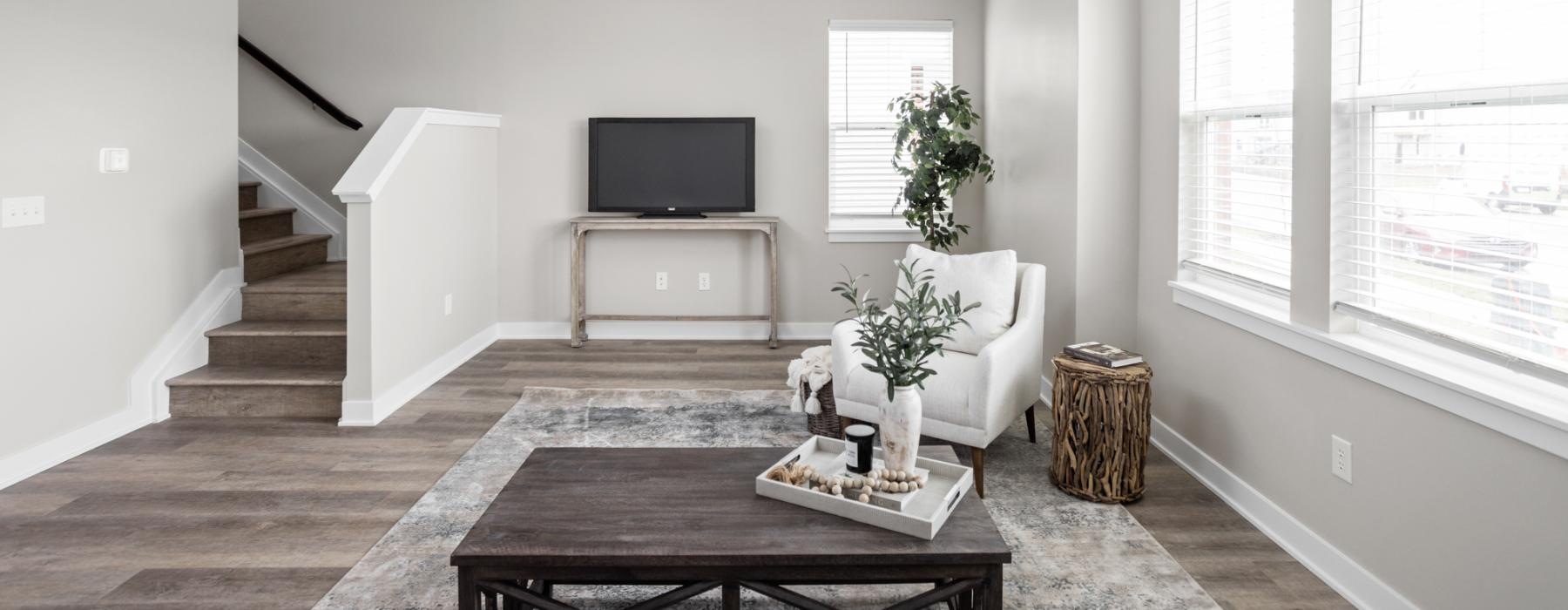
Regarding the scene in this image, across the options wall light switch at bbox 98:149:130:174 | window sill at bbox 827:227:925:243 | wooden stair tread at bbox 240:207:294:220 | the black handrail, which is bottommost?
window sill at bbox 827:227:925:243

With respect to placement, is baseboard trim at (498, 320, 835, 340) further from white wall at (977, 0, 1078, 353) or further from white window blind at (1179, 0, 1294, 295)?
white window blind at (1179, 0, 1294, 295)

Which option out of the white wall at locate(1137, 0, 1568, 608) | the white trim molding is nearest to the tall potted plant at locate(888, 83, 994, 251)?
the white wall at locate(1137, 0, 1568, 608)

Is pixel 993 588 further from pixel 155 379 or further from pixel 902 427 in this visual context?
pixel 155 379

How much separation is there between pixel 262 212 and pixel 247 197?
0.39 m

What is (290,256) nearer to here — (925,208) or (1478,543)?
(925,208)

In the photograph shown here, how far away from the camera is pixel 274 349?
15.1 feet

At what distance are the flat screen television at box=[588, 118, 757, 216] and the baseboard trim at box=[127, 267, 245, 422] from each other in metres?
2.10

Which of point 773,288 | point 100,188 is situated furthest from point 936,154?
point 100,188

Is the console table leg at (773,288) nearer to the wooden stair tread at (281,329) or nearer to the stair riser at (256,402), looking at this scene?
the wooden stair tread at (281,329)

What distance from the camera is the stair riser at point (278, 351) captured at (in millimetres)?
4578

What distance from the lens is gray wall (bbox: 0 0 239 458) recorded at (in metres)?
3.42

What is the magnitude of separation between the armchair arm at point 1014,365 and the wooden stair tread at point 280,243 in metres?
3.74

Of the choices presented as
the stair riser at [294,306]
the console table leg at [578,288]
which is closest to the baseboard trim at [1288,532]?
the console table leg at [578,288]

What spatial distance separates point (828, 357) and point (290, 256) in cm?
328
